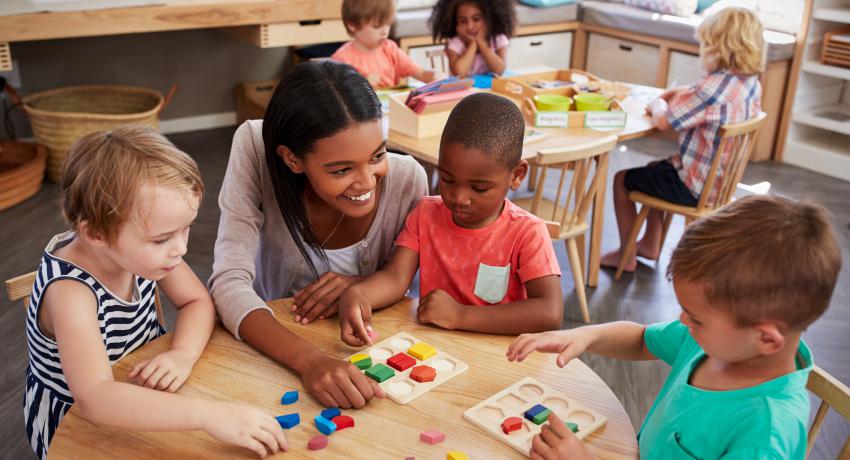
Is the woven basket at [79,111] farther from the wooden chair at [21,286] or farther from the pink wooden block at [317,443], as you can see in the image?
the pink wooden block at [317,443]

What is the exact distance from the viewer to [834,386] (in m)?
1.23

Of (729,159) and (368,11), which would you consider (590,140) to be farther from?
(368,11)

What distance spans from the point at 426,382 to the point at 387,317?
0.82 feet

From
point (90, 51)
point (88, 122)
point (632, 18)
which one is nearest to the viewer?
point (88, 122)

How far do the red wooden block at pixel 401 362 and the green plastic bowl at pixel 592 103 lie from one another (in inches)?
79.2

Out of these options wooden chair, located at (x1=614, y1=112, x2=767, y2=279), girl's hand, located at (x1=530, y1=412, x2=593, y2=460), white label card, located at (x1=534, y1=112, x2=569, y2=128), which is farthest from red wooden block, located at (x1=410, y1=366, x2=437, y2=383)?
wooden chair, located at (x1=614, y1=112, x2=767, y2=279)

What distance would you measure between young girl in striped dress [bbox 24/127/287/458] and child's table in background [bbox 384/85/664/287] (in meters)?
1.34

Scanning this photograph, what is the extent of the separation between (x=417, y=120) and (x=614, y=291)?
43.9 inches

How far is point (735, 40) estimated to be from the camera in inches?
120

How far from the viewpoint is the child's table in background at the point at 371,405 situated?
1158 mm

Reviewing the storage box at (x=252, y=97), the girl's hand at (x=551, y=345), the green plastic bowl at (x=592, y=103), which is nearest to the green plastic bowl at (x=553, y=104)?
the green plastic bowl at (x=592, y=103)

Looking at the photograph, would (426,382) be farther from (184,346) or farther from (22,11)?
(22,11)

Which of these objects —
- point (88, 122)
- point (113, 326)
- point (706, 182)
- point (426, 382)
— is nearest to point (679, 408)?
point (426, 382)

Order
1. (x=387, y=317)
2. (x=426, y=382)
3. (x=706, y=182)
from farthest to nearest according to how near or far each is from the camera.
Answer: (x=706, y=182), (x=387, y=317), (x=426, y=382)
